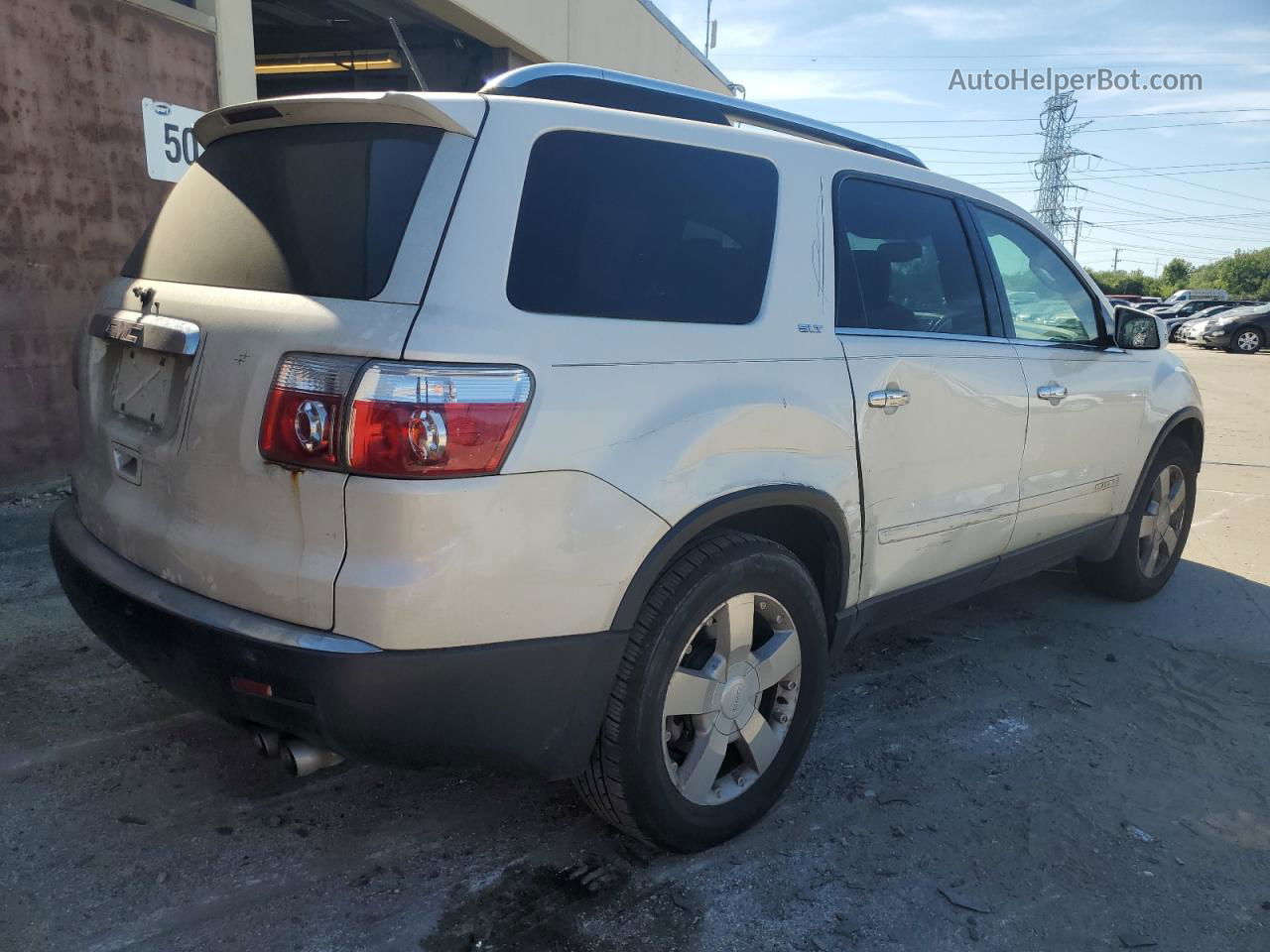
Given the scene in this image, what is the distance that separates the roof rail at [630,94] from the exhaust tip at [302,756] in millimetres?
1671

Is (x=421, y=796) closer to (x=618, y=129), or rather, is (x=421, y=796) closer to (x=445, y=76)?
(x=618, y=129)

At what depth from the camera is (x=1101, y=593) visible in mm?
5023

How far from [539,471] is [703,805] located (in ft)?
3.75

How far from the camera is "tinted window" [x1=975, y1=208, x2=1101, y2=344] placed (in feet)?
12.5

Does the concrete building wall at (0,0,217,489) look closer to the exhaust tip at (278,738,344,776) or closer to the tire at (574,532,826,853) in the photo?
the exhaust tip at (278,738,344,776)

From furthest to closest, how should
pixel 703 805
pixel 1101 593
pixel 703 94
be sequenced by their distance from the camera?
pixel 1101 593, pixel 703 94, pixel 703 805

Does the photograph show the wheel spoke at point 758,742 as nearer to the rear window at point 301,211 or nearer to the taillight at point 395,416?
the taillight at point 395,416

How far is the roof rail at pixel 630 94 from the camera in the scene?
2.63 meters

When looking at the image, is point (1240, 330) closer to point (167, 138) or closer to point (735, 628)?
point (167, 138)

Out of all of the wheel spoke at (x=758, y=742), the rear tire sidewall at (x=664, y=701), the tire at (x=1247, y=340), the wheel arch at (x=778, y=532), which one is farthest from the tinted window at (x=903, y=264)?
the tire at (x=1247, y=340)

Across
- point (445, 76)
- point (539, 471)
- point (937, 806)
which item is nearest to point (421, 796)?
point (539, 471)

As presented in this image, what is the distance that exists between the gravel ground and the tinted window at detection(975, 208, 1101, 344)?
57.6 inches

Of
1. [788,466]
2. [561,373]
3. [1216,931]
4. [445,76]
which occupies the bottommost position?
[1216,931]

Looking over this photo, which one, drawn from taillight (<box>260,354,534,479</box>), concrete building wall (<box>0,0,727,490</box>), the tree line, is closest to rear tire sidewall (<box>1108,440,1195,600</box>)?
taillight (<box>260,354,534,479</box>)
